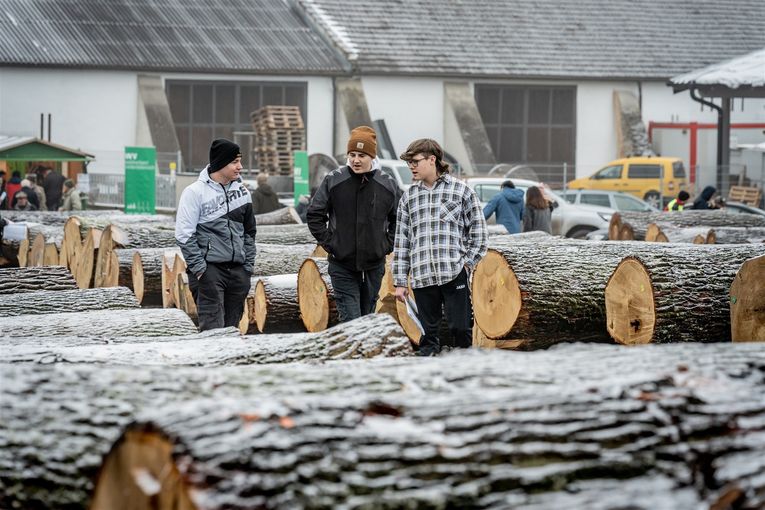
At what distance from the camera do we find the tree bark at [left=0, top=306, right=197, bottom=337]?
8195 mm

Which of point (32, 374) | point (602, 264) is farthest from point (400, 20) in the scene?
point (32, 374)

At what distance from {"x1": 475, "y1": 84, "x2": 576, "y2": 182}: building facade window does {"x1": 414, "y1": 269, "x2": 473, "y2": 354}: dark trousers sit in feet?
104

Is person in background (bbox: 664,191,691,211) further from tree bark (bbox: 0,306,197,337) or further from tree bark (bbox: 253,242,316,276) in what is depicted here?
tree bark (bbox: 0,306,197,337)

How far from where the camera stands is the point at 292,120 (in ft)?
112

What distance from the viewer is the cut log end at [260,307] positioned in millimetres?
11859

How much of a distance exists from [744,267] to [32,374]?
204 inches

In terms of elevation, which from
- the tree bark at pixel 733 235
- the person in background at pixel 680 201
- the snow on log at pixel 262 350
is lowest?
the snow on log at pixel 262 350

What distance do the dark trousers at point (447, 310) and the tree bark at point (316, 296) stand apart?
6.00ft

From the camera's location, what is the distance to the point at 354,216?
9.35m

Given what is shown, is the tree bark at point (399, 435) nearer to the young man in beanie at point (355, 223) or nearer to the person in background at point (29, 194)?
the young man in beanie at point (355, 223)

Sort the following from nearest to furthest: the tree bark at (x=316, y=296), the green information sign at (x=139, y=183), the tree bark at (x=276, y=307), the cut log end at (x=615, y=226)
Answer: the tree bark at (x=316, y=296) < the tree bark at (x=276, y=307) < the cut log end at (x=615, y=226) < the green information sign at (x=139, y=183)

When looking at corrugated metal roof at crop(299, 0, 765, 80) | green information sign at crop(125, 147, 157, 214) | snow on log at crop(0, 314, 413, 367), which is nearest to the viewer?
snow on log at crop(0, 314, 413, 367)

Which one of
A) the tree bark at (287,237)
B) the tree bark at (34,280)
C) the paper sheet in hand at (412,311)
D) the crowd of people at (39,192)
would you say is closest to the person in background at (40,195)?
the crowd of people at (39,192)

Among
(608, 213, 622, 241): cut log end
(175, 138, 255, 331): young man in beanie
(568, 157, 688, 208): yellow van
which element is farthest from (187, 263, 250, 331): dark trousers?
(568, 157, 688, 208): yellow van
